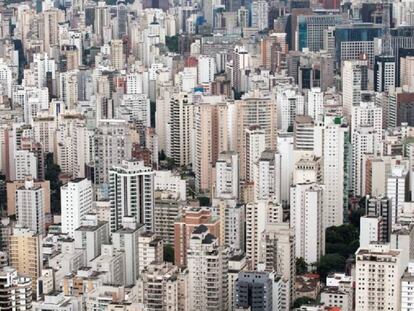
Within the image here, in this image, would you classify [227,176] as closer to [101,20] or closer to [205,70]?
[205,70]

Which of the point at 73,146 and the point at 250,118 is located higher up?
the point at 250,118

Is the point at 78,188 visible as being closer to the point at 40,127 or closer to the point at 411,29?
the point at 40,127

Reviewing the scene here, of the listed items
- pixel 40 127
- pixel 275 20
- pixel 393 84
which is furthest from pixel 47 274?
pixel 275 20

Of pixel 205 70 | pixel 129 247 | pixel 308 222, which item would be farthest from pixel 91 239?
pixel 205 70

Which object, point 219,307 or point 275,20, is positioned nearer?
point 219,307

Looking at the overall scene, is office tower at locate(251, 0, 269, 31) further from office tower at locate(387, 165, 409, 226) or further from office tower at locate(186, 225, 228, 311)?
office tower at locate(186, 225, 228, 311)

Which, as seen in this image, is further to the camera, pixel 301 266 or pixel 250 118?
pixel 250 118

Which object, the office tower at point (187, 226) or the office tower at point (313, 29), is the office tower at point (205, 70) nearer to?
the office tower at point (313, 29)
